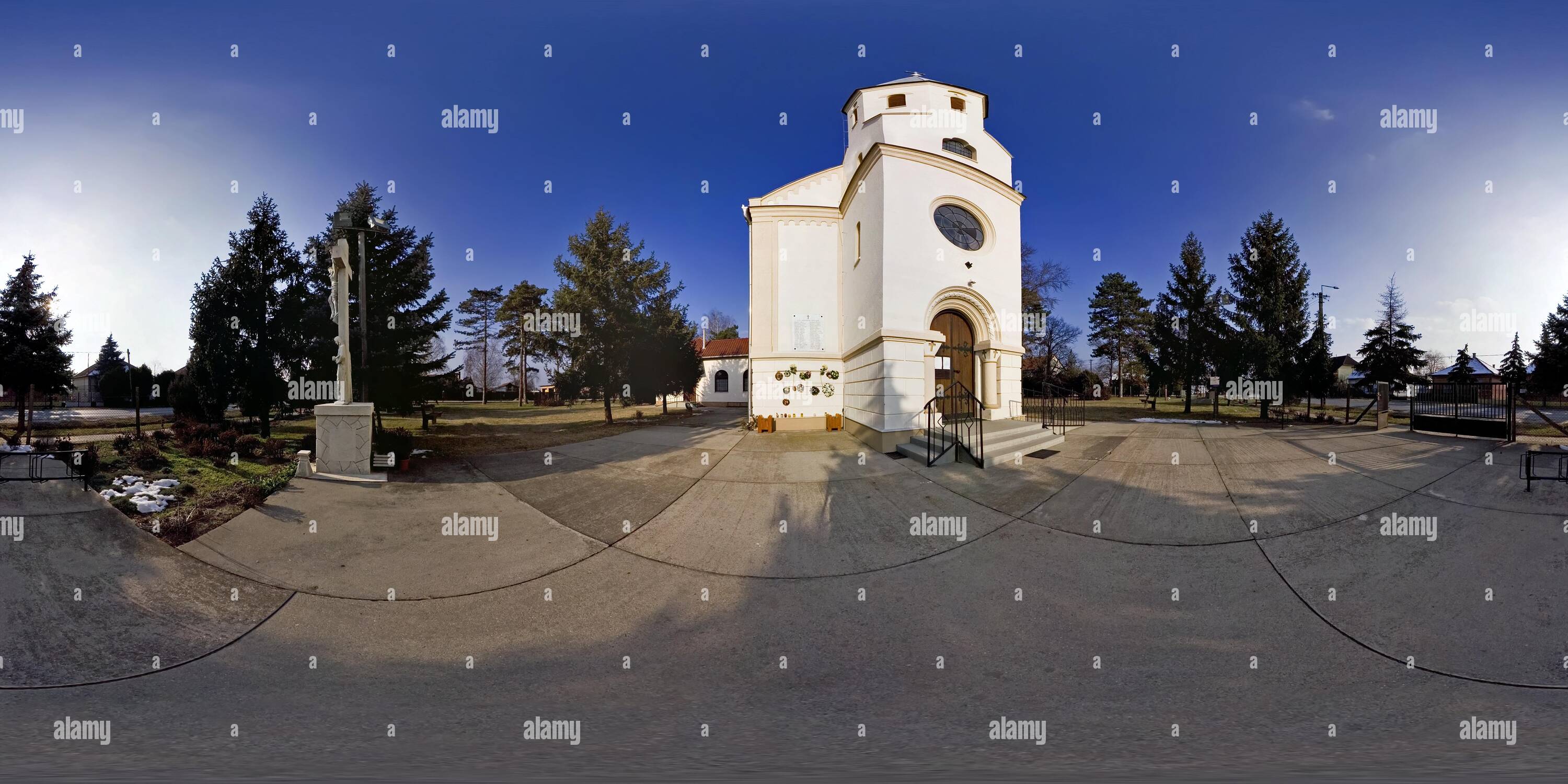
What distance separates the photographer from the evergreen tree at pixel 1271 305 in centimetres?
1677

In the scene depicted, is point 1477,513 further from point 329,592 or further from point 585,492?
point 329,592

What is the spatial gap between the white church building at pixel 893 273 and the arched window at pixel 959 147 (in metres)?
0.03

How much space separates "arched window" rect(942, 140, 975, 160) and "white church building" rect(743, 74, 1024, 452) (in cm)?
3

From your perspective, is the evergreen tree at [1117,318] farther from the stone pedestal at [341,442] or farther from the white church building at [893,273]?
the stone pedestal at [341,442]

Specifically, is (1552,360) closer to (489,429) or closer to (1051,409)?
(1051,409)

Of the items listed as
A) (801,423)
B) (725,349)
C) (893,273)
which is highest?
(725,349)

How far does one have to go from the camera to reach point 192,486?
5.39 metres

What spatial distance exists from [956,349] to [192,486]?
12.9 m

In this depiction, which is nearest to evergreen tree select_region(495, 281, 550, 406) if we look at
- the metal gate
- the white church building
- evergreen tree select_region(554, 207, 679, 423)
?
evergreen tree select_region(554, 207, 679, 423)

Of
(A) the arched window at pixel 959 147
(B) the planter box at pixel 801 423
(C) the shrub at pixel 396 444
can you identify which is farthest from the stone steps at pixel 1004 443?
(A) the arched window at pixel 959 147

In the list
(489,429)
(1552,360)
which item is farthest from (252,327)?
(1552,360)

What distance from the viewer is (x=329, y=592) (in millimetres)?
4137

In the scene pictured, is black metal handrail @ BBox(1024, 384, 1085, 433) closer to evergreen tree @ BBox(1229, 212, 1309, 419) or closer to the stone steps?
the stone steps

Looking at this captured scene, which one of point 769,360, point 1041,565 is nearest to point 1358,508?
point 1041,565
